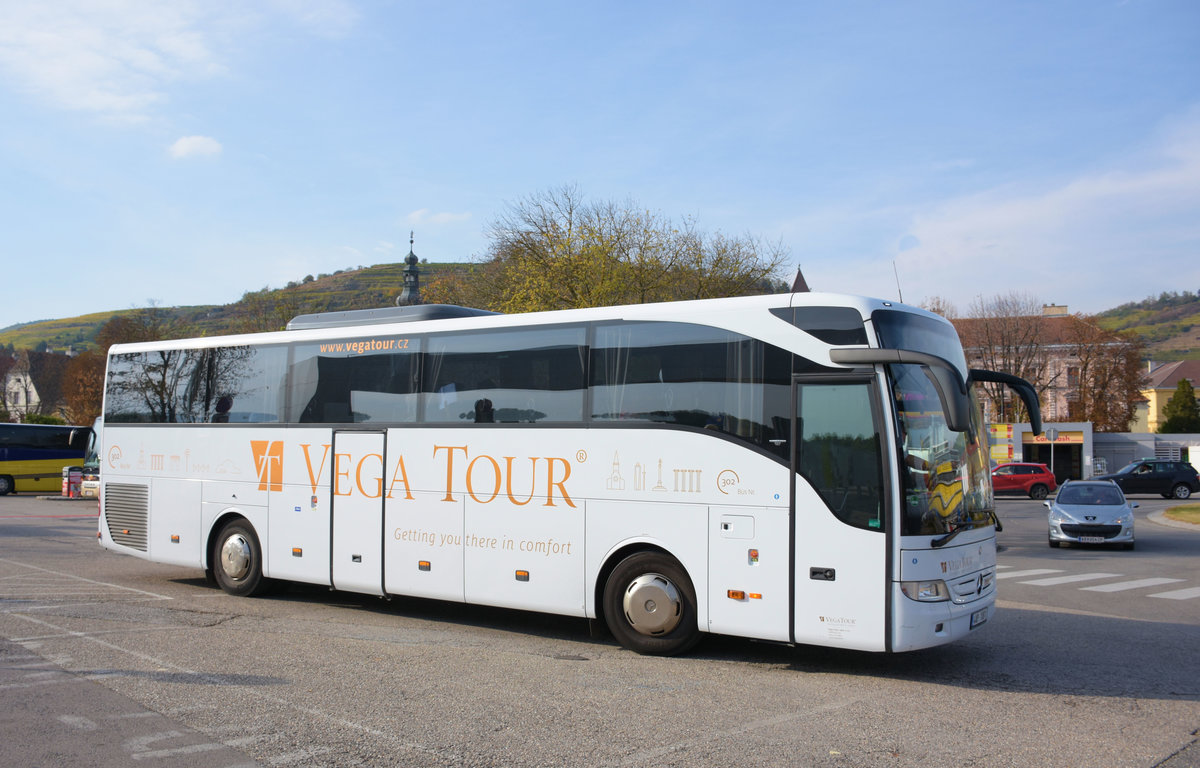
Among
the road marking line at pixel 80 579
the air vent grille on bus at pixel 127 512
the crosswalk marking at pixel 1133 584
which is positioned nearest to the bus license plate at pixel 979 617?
the crosswalk marking at pixel 1133 584

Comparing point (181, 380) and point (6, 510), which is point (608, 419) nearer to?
point (181, 380)

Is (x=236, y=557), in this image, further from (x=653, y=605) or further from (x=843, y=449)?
(x=843, y=449)

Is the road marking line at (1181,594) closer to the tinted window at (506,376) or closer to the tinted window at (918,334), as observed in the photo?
the tinted window at (918,334)

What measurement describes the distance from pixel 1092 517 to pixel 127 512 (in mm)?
19499

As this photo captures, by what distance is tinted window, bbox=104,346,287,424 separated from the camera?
1147 centimetres

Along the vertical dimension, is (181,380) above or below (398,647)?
above

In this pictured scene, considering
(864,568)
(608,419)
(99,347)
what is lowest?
(864,568)

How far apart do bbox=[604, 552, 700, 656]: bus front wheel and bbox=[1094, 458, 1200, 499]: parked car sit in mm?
40855

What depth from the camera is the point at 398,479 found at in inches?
401

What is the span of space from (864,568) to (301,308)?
58.0 meters

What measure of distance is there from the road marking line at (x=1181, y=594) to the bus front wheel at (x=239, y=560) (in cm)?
1275

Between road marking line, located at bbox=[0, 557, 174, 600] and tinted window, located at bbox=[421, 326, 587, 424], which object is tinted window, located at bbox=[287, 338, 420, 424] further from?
road marking line, located at bbox=[0, 557, 174, 600]

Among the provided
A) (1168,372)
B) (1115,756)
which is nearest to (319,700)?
(1115,756)

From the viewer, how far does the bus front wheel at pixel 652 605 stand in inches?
322
